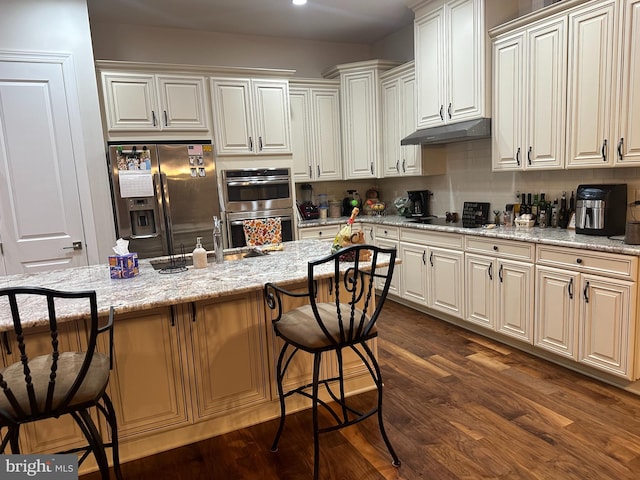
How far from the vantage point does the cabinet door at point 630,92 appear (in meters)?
2.50

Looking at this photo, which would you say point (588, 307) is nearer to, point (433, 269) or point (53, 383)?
point (433, 269)

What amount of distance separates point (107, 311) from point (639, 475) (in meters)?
2.38

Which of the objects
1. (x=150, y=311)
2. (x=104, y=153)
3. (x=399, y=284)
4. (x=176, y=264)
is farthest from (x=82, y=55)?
(x=399, y=284)

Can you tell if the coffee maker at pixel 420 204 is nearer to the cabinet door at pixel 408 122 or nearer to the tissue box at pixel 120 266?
the cabinet door at pixel 408 122

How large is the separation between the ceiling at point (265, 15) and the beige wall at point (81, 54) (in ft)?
1.84

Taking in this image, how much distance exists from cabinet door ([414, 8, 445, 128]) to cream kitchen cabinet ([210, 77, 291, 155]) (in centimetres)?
136

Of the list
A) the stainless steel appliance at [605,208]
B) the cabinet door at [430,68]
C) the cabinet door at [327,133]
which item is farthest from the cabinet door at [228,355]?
the cabinet door at [327,133]

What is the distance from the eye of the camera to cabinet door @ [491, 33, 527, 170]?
322 cm

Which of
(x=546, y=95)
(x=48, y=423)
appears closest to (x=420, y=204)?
(x=546, y=95)

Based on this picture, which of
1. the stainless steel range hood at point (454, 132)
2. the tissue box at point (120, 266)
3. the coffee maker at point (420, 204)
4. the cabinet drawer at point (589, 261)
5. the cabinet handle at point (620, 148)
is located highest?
the stainless steel range hood at point (454, 132)

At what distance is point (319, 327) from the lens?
1922 mm

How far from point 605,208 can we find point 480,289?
3.45 ft

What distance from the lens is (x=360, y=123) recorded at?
4926mm

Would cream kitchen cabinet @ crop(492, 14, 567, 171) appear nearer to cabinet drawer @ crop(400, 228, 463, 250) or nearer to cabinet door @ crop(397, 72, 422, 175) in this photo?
cabinet drawer @ crop(400, 228, 463, 250)
